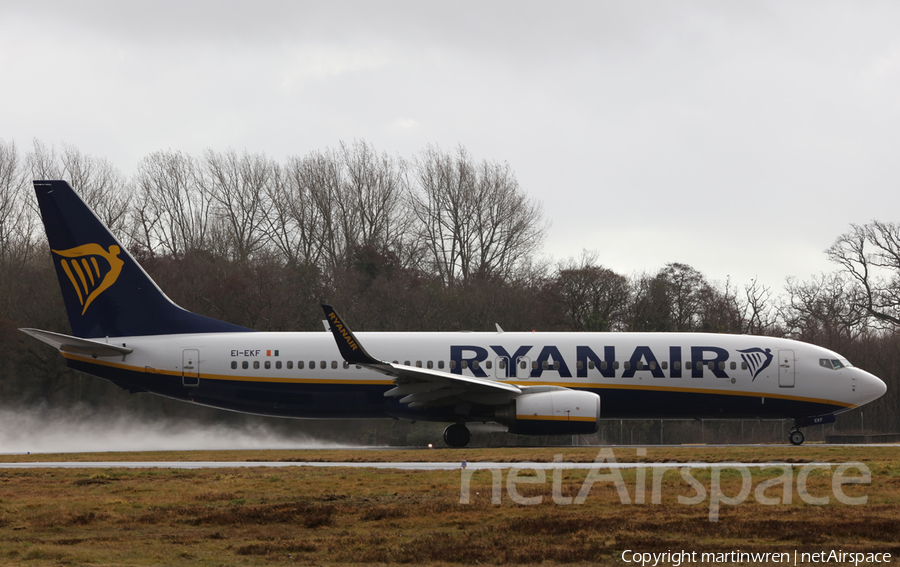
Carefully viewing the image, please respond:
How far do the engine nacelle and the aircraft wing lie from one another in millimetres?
630

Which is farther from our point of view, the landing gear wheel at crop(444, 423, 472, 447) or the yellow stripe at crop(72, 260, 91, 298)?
the yellow stripe at crop(72, 260, 91, 298)

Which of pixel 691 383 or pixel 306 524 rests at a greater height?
pixel 691 383

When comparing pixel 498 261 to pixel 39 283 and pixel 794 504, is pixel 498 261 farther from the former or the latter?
pixel 794 504

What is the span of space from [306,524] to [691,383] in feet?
55.0

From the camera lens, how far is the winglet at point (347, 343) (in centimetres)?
2316

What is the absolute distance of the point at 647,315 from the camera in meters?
54.9

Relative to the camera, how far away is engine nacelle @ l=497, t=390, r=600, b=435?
80.3ft

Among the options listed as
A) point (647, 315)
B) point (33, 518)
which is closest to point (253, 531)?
point (33, 518)

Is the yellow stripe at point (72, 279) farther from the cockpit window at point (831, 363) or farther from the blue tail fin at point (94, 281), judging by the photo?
the cockpit window at point (831, 363)

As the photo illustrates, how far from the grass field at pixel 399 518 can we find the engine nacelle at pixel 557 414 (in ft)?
22.1

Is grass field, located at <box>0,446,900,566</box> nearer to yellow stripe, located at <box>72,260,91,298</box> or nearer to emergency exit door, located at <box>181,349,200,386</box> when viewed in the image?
emergency exit door, located at <box>181,349,200,386</box>

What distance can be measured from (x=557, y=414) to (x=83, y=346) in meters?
13.1

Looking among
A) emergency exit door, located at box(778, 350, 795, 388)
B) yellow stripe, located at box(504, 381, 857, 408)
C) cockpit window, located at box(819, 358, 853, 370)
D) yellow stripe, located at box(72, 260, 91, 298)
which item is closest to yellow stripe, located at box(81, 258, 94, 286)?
yellow stripe, located at box(72, 260, 91, 298)

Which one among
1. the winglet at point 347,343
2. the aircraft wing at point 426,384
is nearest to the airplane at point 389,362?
the aircraft wing at point 426,384
